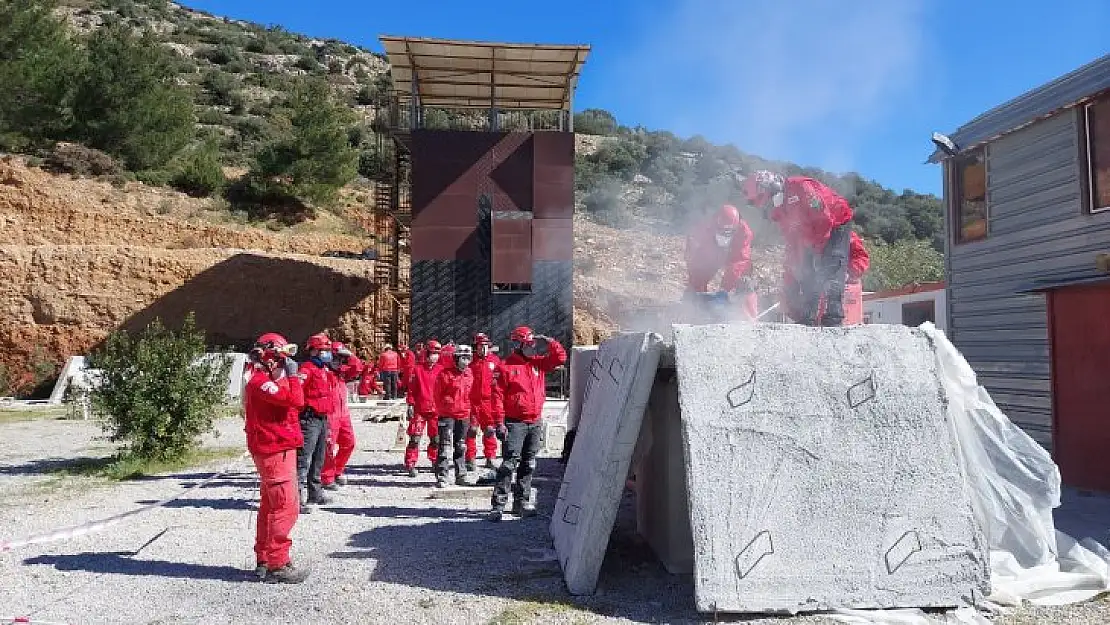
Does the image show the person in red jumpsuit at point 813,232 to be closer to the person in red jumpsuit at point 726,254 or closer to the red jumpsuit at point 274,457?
the person in red jumpsuit at point 726,254

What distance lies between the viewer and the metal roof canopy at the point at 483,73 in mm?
19125

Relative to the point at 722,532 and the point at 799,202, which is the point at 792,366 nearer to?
the point at 722,532

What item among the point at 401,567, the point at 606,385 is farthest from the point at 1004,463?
the point at 401,567

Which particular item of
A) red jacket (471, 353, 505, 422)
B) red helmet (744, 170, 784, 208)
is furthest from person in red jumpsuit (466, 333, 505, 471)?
red helmet (744, 170, 784, 208)

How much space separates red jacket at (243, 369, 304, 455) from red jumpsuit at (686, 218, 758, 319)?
12.4ft

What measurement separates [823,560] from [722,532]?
61 cm

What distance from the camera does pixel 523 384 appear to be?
7.45 meters

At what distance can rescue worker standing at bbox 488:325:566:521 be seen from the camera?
24.4ft

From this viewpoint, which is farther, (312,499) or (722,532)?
(312,499)

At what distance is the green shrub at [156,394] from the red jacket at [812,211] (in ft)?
27.3

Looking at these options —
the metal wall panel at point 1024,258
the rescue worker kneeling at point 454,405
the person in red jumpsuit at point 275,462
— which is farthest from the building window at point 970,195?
the person in red jumpsuit at point 275,462

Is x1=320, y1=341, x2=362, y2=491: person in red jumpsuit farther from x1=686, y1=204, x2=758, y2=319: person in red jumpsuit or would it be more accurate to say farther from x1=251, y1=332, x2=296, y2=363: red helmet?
x1=686, y1=204, x2=758, y2=319: person in red jumpsuit

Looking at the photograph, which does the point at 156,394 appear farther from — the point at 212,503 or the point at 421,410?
the point at 421,410

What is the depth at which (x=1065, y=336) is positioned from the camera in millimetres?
8375
